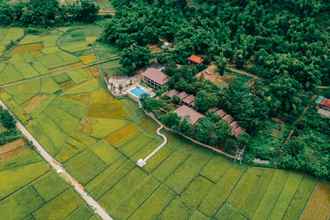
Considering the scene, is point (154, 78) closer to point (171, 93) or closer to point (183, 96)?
point (171, 93)

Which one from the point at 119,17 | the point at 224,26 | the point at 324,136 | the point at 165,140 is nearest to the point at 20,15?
the point at 119,17

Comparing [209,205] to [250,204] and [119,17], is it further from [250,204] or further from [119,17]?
[119,17]

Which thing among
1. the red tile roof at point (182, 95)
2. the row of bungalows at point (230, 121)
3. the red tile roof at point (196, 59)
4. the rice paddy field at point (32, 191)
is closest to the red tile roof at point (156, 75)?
the red tile roof at point (182, 95)

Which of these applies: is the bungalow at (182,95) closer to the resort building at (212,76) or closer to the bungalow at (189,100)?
the bungalow at (189,100)

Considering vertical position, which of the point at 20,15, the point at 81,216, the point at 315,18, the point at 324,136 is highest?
the point at 315,18

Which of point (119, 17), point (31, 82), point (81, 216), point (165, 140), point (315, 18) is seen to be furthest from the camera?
point (119, 17)

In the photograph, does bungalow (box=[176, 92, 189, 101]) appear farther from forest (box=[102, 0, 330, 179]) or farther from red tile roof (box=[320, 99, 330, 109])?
red tile roof (box=[320, 99, 330, 109])
